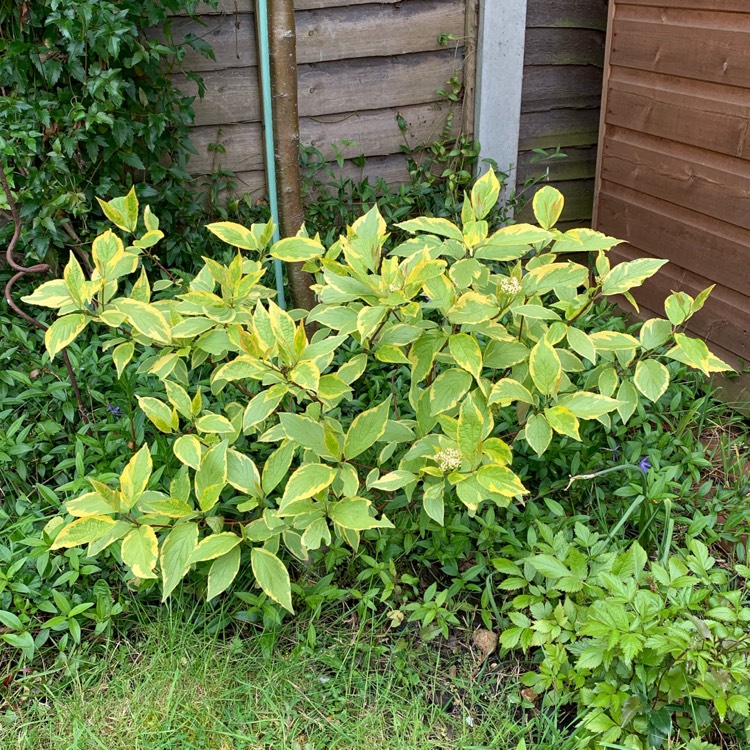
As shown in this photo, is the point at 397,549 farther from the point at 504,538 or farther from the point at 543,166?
the point at 543,166

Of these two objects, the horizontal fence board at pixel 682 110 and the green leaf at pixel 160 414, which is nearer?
the green leaf at pixel 160 414

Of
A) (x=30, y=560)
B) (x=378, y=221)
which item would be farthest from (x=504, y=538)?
(x=30, y=560)

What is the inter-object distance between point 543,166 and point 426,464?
8.34 ft

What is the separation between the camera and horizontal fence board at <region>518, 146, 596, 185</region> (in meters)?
3.78

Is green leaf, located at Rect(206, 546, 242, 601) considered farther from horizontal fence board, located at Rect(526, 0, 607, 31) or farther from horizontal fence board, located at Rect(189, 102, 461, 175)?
horizontal fence board, located at Rect(526, 0, 607, 31)

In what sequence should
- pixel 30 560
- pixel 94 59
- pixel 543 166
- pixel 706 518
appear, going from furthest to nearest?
pixel 543 166 → pixel 94 59 → pixel 706 518 → pixel 30 560

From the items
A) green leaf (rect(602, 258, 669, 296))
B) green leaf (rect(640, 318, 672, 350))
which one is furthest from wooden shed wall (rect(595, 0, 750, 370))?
green leaf (rect(602, 258, 669, 296))

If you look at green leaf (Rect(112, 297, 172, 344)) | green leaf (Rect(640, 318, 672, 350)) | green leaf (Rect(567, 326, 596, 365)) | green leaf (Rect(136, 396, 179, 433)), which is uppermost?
green leaf (Rect(112, 297, 172, 344))

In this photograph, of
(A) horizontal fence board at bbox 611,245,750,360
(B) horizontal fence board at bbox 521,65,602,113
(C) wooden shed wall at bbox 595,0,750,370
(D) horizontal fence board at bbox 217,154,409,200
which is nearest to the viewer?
(C) wooden shed wall at bbox 595,0,750,370

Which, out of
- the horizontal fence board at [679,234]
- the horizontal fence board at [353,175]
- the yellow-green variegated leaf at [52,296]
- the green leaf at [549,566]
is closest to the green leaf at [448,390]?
the green leaf at [549,566]

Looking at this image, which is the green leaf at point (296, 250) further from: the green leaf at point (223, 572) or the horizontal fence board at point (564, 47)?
the horizontal fence board at point (564, 47)

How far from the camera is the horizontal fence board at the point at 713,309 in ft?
8.75

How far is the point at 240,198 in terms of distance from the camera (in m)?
3.30

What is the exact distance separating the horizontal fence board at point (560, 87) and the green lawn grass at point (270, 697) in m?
2.75
